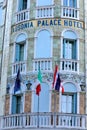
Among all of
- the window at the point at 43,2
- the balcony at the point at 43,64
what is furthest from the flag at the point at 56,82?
the window at the point at 43,2

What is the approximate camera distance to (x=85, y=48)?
2902cm

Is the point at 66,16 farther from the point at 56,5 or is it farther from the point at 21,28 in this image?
the point at 21,28

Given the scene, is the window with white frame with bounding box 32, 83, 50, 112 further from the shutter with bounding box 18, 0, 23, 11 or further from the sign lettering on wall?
the shutter with bounding box 18, 0, 23, 11

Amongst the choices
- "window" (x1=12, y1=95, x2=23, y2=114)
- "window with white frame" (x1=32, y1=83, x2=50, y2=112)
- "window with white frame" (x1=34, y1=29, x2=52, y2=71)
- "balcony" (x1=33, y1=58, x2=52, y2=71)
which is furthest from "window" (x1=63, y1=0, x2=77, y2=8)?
"window" (x1=12, y1=95, x2=23, y2=114)

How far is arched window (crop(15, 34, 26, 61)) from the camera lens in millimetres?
29688

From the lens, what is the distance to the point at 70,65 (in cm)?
2855

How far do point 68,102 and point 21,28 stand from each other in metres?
5.75

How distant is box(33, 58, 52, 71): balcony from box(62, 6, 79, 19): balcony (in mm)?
3234

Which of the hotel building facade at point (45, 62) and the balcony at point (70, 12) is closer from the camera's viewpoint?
the hotel building facade at point (45, 62)

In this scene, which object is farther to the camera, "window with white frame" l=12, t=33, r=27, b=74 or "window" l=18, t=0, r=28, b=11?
"window" l=18, t=0, r=28, b=11

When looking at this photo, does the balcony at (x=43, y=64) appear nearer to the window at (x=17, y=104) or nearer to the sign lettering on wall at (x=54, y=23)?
the window at (x=17, y=104)

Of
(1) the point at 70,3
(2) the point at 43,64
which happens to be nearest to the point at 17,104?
(2) the point at 43,64

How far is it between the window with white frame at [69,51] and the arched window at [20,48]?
2.63 m

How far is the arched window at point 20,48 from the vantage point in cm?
2969
